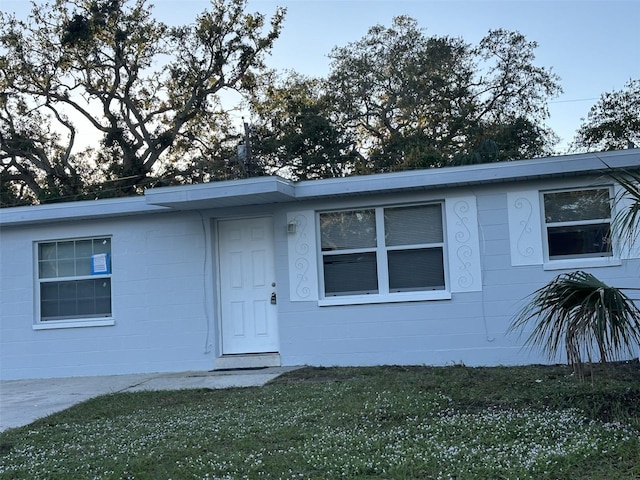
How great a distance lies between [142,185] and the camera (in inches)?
1034

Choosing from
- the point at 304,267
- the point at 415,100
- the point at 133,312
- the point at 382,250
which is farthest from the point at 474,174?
the point at 415,100

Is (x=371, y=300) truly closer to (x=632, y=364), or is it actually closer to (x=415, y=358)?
(x=415, y=358)

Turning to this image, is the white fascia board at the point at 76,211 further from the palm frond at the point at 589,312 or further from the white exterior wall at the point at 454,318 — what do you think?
the palm frond at the point at 589,312

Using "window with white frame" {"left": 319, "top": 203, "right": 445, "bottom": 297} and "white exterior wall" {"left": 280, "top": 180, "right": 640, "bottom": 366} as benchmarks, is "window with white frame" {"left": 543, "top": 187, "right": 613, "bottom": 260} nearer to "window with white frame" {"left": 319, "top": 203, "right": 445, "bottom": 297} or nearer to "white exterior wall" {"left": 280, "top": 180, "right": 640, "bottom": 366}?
"white exterior wall" {"left": 280, "top": 180, "right": 640, "bottom": 366}

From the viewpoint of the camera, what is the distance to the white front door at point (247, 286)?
439 inches

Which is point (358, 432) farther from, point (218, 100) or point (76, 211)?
point (218, 100)

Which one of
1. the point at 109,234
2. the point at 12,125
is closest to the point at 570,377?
the point at 109,234

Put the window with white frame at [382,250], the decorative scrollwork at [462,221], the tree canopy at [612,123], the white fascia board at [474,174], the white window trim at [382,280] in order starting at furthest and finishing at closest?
1. the tree canopy at [612,123]
2. the window with white frame at [382,250]
3. the white window trim at [382,280]
4. the decorative scrollwork at [462,221]
5. the white fascia board at [474,174]

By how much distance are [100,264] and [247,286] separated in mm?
Answer: 2576

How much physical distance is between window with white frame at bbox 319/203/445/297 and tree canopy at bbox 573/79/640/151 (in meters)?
15.8

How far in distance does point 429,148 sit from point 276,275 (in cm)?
1286

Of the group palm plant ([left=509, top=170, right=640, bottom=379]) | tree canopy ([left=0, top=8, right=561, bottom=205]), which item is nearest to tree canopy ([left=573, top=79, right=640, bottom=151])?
tree canopy ([left=0, top=8, right=561, bottom=205])

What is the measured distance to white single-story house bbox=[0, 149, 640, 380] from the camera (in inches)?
395

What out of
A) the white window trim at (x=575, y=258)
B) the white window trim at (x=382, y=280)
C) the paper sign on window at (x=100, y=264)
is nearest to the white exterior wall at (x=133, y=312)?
the paper sign on window at (x=100, y=264)
